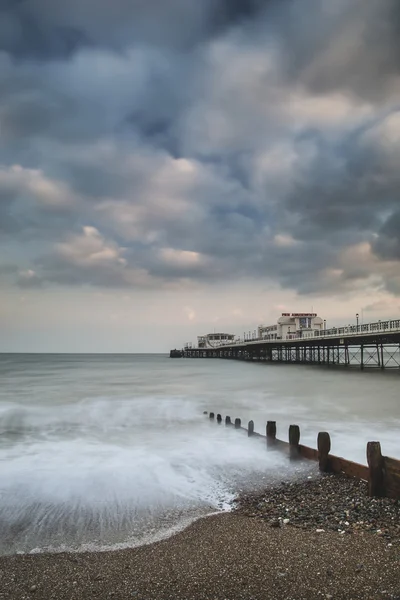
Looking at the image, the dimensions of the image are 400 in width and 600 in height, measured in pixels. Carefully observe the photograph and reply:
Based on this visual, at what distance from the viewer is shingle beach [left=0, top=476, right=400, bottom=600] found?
14.1 feet

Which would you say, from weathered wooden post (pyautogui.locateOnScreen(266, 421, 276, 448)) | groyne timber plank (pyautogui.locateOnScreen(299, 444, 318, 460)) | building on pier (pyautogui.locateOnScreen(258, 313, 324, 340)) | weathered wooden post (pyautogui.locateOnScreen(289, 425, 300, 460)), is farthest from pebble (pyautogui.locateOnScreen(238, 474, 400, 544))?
building on pier (pyautogui.locateOnScreen(258, 313, 324, 340))

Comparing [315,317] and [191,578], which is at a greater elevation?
[315,317]

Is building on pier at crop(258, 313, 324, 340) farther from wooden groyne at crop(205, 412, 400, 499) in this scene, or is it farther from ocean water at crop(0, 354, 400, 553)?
wooden groyne at crop(205, 412, 400, 499)

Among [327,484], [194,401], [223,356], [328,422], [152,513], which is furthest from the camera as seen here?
[223,356]

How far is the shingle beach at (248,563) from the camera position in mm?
4305

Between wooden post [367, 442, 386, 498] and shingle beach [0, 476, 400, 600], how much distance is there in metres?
0.18

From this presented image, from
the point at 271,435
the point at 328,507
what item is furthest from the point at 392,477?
the point at 271,435

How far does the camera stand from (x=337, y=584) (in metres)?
4.32

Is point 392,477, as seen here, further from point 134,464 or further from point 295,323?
point 295,323

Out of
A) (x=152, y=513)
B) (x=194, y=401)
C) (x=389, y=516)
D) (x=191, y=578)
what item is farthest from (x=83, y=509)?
(x=194, y=401)

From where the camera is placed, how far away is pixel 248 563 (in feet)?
15.9

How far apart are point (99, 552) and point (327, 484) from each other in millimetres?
3899

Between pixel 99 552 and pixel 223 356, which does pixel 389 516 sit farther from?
pixel 223 356

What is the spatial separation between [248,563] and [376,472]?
2.78 m
